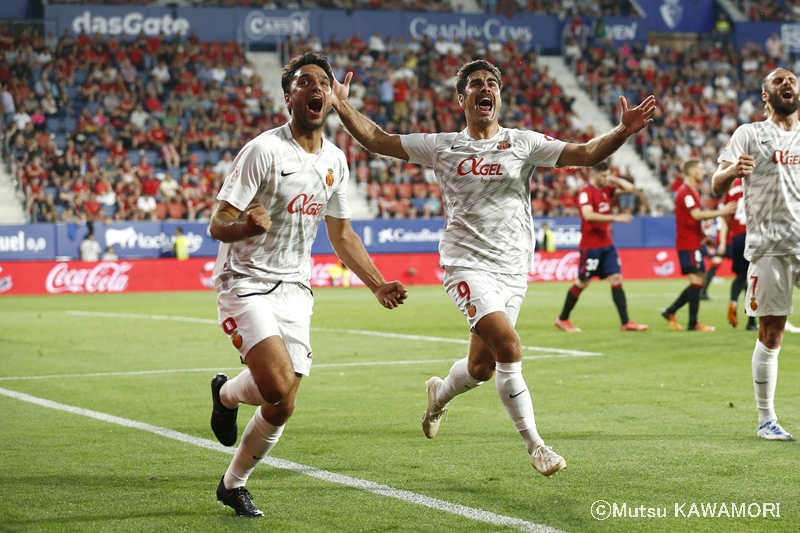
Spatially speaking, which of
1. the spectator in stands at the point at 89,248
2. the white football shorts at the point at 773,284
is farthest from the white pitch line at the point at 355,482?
the spectator in stands at the point at 89,248

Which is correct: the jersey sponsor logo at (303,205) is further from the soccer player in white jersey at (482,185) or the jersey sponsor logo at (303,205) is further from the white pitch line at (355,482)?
the white pitch line at (355,482)

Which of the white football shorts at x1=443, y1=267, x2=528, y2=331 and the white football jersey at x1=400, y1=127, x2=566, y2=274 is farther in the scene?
the white football jersey at x1=400, y1=127, x2=566, y2=274

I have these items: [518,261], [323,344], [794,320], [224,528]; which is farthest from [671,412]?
[794,320]

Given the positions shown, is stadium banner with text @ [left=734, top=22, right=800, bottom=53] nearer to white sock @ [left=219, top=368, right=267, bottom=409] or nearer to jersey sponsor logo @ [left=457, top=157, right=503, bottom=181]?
jersey sponsor logo @ [left=457, top=157, right=503, bottom=181]

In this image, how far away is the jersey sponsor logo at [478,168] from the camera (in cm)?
→ 662

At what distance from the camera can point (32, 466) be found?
646 cm

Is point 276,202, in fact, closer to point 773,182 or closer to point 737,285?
point 773,182

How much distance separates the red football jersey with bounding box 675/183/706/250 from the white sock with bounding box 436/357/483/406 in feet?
29.4

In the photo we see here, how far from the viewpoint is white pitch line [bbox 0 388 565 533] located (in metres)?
5.02

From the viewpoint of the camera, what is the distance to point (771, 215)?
24.2 ft

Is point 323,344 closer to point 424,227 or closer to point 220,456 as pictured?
point 220,456

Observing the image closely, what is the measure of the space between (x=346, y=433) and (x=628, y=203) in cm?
2882

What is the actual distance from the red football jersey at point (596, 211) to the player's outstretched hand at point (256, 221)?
10.4 m

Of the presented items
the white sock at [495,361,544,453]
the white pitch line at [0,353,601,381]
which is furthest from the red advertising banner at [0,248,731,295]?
the white sock at [495,361,544,453]
